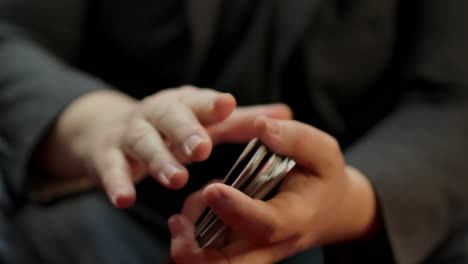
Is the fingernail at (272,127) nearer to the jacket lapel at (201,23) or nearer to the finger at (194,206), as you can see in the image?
the finger at (194,206)

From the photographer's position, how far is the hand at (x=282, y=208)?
200 mm

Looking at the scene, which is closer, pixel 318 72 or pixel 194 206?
pixel 194 206

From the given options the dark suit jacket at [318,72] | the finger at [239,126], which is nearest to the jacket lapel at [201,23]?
the dark suit jacket at [318,72]

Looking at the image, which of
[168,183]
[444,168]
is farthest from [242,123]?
[444,168]

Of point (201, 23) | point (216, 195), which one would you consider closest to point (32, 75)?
point (201, 23)

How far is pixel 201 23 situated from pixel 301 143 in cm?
19

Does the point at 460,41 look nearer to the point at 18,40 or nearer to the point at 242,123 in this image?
the point at 242,123

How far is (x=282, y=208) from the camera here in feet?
0.73

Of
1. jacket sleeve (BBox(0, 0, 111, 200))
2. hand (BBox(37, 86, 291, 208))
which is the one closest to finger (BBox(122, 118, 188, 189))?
hand (BBox(37, 86, 291, 208))

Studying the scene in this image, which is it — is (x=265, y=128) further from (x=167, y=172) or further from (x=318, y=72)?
(x=318, y=72)

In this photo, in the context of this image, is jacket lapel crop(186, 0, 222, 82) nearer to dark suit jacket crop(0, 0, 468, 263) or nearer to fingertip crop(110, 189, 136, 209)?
dark suit jacket crop(0, 0, 468, 263)

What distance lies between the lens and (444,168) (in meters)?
0.37

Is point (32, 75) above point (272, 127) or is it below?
below

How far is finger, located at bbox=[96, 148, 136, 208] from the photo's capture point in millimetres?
238
